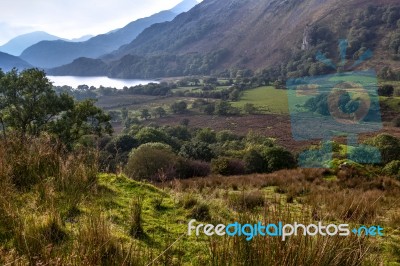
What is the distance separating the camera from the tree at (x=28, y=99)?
1991cm

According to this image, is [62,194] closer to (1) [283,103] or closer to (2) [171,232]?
(2) [171,232]

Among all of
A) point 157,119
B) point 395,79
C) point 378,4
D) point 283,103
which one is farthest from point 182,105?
point 378,4

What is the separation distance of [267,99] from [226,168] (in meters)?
79.9

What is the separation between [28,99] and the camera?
800 inches

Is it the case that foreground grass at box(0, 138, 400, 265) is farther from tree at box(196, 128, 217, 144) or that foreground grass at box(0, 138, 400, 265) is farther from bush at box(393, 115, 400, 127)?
bush at box(393, 115, 400, 127)

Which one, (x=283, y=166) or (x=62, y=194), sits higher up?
(x=62, y=194)

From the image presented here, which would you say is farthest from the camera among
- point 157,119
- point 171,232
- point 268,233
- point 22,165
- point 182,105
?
point 182,105

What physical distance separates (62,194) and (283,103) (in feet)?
302

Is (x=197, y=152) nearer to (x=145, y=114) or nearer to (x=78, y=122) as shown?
(x=78, y=122)

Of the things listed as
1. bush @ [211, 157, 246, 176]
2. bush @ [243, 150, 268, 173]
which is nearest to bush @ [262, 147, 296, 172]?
bush @ [243, 150, 268, 173]

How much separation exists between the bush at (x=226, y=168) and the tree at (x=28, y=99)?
10.3m

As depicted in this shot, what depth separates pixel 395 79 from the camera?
91.3 metres

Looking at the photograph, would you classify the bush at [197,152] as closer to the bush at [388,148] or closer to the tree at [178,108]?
the bush at [388,148]

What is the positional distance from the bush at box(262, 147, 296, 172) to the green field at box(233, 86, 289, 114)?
64062 millimetres
